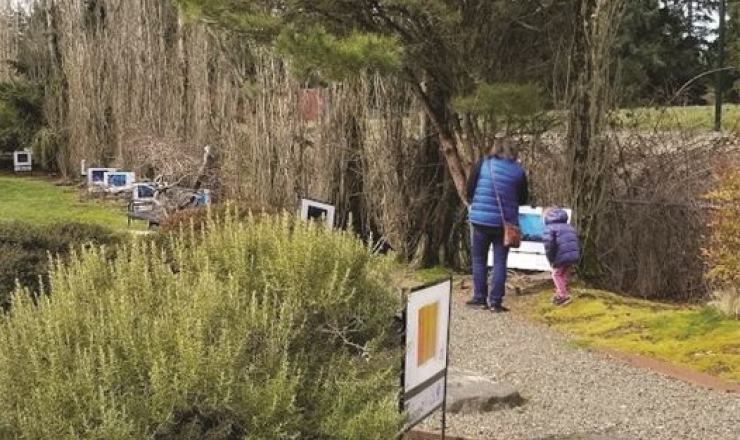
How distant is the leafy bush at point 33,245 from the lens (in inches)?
317

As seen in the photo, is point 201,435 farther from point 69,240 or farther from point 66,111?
point 66,111

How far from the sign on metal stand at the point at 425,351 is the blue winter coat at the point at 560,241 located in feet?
19.4

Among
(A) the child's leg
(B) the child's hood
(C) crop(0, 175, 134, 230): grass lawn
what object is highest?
(B) the child's hood

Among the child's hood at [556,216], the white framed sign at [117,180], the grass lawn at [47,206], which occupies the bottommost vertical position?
the grass lawn at [47,206]

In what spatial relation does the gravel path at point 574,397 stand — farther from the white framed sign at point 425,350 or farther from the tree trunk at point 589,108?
the tree trunk at point 589,108

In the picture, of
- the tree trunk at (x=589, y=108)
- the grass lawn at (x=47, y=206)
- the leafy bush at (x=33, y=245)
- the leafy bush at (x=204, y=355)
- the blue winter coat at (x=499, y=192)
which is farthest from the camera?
the grass lawn at (x=47, y=206)

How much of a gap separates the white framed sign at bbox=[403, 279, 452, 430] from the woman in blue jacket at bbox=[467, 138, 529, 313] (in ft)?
17.5

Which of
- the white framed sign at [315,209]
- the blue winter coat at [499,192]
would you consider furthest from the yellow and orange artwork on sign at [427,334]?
the blue winter coat at [499,192]

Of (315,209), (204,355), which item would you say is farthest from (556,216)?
(204,355)

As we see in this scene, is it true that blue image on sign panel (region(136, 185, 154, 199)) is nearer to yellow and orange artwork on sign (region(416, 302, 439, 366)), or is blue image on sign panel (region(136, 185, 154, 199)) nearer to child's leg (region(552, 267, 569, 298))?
child's leg (region(552, 267, 569, 298))

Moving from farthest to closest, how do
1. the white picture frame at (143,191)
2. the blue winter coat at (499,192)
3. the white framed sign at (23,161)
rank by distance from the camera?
1. the white framed sign at (23,161)
2. the white picture frame at (143,191)
3. the blue winter coat at (499,192)

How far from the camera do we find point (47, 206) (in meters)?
21.2

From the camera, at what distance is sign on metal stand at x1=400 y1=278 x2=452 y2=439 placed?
4277 mm

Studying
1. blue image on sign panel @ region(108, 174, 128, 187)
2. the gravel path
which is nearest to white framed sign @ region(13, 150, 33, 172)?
blue image on sign panel @ region(108, 174, 128, 187)
